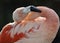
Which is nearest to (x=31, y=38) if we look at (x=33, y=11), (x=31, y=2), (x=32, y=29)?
(x=32, y=29)

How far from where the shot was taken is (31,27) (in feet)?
3.73

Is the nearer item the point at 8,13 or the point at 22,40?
the point at 22,40

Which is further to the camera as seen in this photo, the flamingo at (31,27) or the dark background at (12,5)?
the dark background at (12,5)

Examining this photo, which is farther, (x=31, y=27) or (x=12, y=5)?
(x=12, y=5)

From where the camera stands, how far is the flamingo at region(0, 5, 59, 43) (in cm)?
111

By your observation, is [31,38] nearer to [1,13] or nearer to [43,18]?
[43,18]

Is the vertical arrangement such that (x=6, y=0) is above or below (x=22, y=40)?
above

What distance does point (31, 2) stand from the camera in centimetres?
240

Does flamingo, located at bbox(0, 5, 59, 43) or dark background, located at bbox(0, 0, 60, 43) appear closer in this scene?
flamingo, located at bbox(0, 5, 59, 43)

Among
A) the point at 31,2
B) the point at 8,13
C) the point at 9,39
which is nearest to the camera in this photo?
the point at 9,39

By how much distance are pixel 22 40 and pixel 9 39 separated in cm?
7

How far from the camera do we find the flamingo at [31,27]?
3.66 feet

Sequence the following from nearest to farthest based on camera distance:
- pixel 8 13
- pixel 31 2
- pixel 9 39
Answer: pixel 9 39
pixel 31 2
pixel 8 13

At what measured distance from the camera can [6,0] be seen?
268 centimetres
